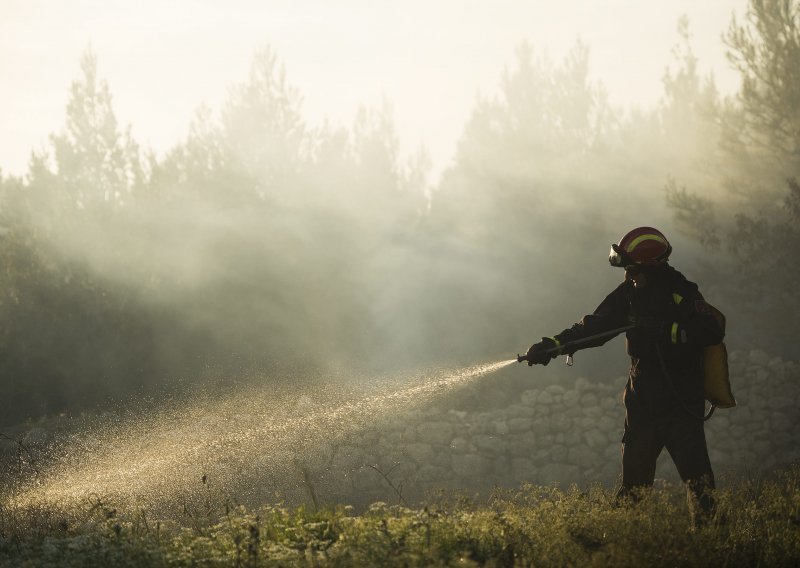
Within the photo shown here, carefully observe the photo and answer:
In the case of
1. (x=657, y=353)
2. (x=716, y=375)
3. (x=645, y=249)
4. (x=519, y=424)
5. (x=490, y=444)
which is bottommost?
(x=716, y=375)

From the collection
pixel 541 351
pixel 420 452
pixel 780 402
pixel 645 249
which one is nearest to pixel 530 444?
pixel 420 452

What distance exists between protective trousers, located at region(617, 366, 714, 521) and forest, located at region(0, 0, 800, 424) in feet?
28.8

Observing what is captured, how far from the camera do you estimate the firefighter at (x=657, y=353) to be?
4910 mm

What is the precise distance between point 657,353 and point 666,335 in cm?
14

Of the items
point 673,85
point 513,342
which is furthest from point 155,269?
point 673,85

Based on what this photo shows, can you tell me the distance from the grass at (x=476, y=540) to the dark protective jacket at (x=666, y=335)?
659 mm

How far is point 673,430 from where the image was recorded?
501cm

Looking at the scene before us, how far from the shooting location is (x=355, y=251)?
2042cm

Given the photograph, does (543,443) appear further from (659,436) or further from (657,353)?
(657,353)

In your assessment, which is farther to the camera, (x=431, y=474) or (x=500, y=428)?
(x=500, y=428)

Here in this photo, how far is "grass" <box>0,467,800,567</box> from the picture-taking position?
4164 millimetres

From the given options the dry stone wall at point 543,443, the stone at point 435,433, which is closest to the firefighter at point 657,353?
the dry stone wall at point 543,443

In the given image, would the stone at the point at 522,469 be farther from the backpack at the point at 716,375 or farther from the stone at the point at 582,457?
the backpack at the point at 716,375

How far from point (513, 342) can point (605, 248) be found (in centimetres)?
338
